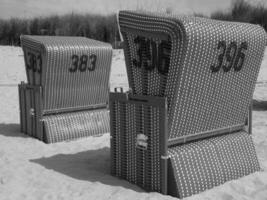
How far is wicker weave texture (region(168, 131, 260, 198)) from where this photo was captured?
4492 mm

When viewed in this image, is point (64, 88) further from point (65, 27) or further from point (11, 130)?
point (65, 27)

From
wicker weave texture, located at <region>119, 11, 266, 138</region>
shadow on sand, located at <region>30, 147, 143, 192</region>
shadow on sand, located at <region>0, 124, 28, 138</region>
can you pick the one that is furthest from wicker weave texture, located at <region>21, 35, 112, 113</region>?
wicker weave texture, located at <region>119, 11, 266, 138</region>

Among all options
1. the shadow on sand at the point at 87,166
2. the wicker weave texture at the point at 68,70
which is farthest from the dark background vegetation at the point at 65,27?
the shadow on sand at the point at 87,166

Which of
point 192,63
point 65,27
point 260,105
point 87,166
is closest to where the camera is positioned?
point 192,63

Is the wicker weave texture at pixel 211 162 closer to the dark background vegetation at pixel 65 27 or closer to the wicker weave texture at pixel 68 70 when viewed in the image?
the wicker weave texture at pixel 68 70

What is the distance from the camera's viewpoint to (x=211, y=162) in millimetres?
4824

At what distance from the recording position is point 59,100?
7.16 meters

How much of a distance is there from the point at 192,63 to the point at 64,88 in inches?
127

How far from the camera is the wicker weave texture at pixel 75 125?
7036 millimetres

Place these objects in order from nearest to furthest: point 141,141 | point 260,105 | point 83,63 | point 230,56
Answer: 1. point 141,141
2. point 230,56
3. point 83,63
4. point 260,105

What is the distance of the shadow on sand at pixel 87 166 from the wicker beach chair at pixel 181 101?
0.15 meters

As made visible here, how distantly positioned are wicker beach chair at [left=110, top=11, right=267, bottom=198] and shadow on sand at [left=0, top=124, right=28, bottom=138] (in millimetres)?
2905

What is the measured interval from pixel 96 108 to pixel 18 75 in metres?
9.72

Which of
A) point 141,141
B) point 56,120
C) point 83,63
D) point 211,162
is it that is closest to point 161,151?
point 141,141
